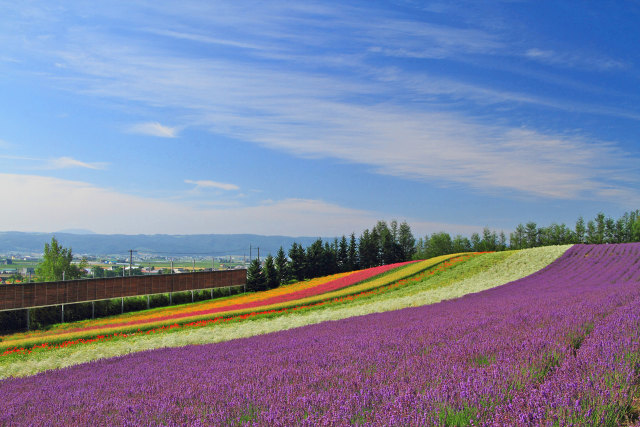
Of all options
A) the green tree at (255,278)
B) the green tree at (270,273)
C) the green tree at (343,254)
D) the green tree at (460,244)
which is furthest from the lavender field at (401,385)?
the green tree at (460,244)

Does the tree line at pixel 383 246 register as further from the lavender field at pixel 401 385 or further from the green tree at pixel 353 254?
the lavender field at pixel 401 385

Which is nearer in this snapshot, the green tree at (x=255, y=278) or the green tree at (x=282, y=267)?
the green tree at (x=255, y=278)

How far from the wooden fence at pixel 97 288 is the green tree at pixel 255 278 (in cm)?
819

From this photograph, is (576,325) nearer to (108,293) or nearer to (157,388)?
(157,388)

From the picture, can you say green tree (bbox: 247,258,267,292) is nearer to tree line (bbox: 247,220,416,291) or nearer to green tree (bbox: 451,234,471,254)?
tree line (bbox: 247,220,416,291)

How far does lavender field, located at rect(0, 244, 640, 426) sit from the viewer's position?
2.96 metres

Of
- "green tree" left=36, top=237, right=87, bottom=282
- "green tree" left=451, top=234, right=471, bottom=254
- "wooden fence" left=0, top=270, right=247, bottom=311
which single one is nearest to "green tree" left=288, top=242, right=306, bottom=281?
"wooden fence" left=0, top=270, right=247, bottom=311

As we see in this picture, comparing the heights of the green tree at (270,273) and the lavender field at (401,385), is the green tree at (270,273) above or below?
below

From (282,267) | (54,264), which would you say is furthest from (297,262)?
(54,264)

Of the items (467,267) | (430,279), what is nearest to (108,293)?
(430,279)

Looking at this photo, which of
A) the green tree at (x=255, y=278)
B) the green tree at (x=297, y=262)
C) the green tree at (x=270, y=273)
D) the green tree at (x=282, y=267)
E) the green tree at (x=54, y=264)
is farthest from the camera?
the green tree at (x=54, y=264)

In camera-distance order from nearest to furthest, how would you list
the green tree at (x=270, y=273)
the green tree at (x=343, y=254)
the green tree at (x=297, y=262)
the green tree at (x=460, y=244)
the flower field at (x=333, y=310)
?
1. the flower field at (x=333, y=310)
2. the green tree at (x=270, y=273)
3. the green tree at (x=297, y=262)
4. the green tree at (x=343, y=254)
5. the green tree at (x=460, y=244)

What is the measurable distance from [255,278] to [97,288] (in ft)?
80.4

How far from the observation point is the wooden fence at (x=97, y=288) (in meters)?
31.7
